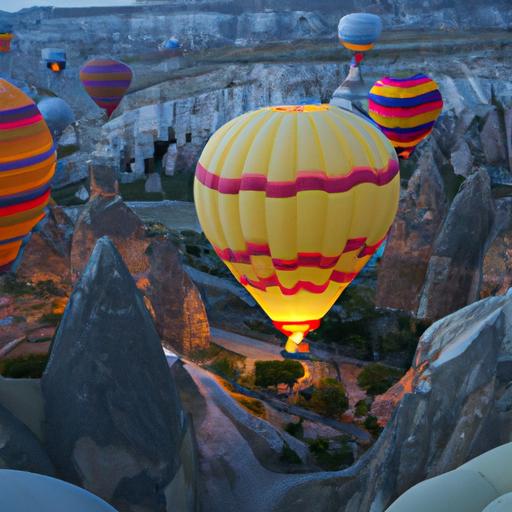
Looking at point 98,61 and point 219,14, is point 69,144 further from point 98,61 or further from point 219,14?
point 219,14

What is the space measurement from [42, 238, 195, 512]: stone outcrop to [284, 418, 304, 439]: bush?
98.0 inches

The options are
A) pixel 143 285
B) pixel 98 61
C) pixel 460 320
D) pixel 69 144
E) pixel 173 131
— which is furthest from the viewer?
pixel 173 131

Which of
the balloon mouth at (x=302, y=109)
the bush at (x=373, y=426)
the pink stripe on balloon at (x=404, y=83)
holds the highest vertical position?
the balloon mouth at (x=302, y=109)

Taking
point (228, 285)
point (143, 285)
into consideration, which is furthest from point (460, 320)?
point (228, 285)

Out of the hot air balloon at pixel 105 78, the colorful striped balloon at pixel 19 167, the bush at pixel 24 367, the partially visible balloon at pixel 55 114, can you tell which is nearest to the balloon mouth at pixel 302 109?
the colorful striped balloon at pixel 19 167

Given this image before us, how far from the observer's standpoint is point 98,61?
24.8 meters

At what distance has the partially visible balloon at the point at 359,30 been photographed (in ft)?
84.1

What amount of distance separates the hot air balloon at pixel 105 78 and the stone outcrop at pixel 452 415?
2059 centimetres

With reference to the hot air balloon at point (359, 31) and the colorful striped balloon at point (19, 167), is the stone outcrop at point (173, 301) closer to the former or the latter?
the colorful striped balloon at point (19, 167)

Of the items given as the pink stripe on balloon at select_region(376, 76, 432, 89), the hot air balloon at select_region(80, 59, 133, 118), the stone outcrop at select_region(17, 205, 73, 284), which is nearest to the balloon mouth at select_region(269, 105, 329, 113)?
the stone outcrop at select_region(17, 205, 73, 284)

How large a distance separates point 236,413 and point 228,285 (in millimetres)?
5388

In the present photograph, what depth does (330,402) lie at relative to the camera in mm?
9633

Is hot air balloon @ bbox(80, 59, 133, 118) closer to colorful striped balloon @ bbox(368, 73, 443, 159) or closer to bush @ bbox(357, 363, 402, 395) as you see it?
colorful striped balloon @ bbox(368, 73, 443, 159)

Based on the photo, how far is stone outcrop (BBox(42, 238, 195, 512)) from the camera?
20.8 feet
